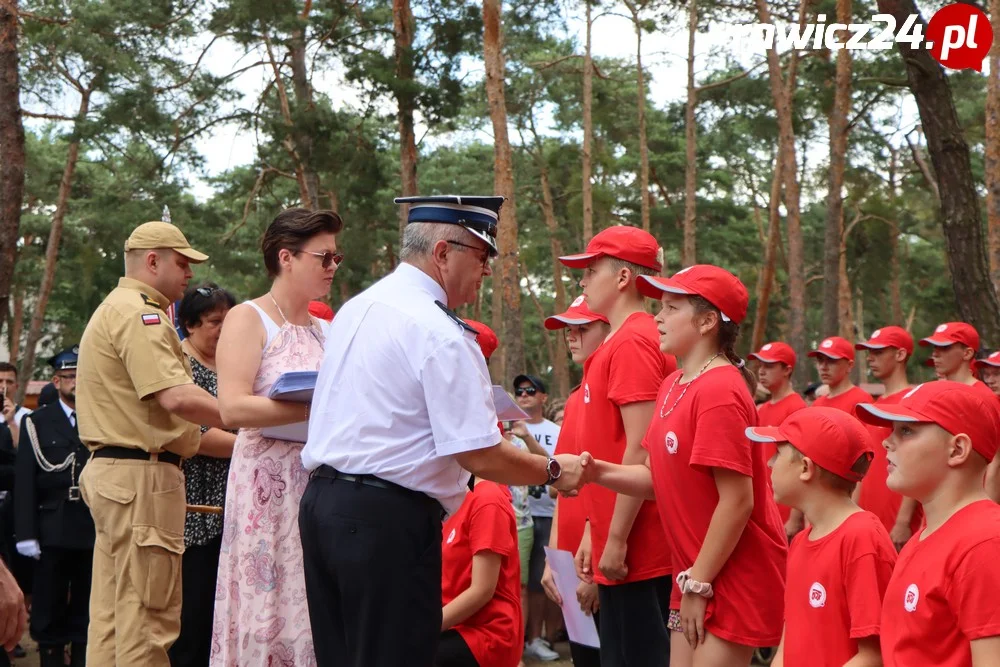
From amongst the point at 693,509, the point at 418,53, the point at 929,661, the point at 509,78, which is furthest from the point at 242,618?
the point at 509,78

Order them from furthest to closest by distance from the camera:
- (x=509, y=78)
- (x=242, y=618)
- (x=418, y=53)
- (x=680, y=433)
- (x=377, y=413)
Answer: (x=509, y=78)
(x=418, y=53)
(x=242, y=618)
(x=680, y=433)
(x=377, y=413)

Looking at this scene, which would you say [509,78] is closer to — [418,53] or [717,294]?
[418,53]

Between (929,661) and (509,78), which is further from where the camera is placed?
(509,78)

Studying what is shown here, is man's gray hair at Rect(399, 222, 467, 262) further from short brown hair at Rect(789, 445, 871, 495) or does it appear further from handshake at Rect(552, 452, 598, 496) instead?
short brown hair at Rect(789, 445, 871, 495)

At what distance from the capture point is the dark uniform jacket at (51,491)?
7.10m

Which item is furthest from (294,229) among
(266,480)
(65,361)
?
(65,361)

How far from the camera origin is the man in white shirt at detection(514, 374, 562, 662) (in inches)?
342

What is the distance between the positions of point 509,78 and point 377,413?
2891 centimetres

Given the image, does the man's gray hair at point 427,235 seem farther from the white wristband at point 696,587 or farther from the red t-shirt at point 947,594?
the red t-shirt at point 947,594

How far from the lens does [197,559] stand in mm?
5324

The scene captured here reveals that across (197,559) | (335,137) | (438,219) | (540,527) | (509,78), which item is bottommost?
(540,527)

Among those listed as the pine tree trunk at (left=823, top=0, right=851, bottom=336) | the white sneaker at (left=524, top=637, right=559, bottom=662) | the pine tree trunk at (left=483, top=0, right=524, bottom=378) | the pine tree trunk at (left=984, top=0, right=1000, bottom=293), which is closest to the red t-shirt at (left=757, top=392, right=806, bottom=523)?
the white sneaker at (left=524, top=637, right=559, bottom=662)

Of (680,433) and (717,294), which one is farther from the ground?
(717,294)

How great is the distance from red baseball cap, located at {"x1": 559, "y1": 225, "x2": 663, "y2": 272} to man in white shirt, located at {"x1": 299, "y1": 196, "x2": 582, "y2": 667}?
4.31 ft
